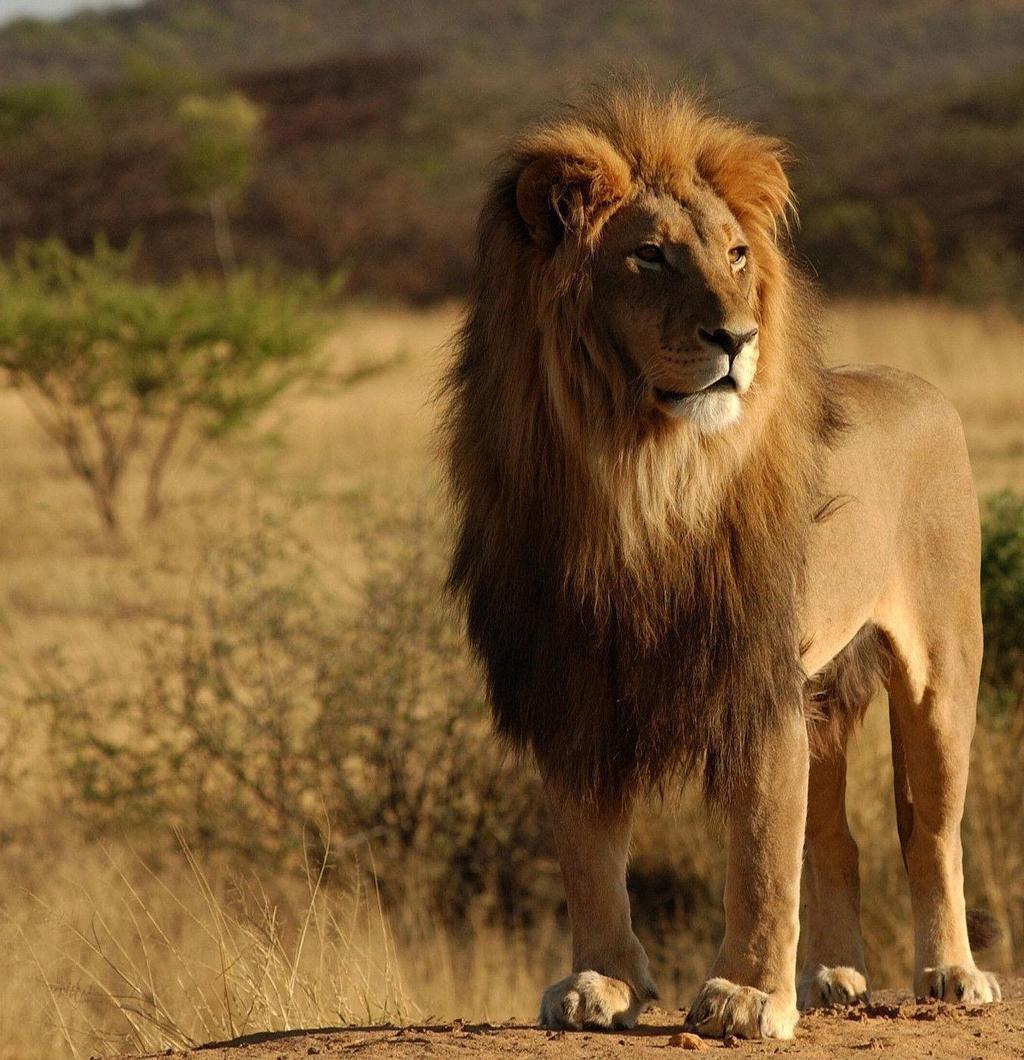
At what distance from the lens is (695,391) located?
3.47 metres

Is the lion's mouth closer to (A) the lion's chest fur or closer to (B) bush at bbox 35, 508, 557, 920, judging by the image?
(A) the lion's chest fur

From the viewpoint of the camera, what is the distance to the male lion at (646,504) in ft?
11.8

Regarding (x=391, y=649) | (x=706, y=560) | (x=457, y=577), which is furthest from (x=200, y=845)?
(x=706, y=560)

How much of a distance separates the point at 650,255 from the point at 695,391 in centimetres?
30

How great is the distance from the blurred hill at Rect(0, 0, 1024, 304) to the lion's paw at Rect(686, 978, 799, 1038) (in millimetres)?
20414

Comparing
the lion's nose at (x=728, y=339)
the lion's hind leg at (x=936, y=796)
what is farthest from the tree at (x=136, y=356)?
the lion's nose at (x=728, y=339)

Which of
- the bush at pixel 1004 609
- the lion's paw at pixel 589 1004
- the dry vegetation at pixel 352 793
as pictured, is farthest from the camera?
the bush at pixel 1004 609

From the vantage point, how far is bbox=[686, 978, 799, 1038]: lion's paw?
3686 millimetres

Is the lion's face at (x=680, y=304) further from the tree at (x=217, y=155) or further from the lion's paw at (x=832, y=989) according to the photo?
the tree at (x=217, y=155)

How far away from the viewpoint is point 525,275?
12.2 ft

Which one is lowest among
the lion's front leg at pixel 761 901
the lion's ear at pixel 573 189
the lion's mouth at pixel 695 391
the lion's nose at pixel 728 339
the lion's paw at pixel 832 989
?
the lion's paw at pixel 832 989

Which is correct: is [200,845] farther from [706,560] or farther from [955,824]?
[706,560]

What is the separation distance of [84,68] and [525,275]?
6794 centimetres

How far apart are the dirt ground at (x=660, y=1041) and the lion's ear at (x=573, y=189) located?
1584 mm
